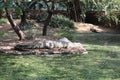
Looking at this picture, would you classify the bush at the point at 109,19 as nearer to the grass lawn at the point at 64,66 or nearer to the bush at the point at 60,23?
the grass lawn at the point at 64,66

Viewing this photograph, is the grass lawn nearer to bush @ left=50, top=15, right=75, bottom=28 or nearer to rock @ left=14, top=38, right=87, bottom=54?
rock @ left=14, top=38, right=87, bottom=54

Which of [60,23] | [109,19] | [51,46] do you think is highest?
[109,19]

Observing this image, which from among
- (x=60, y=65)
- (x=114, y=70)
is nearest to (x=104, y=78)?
(x=114, y=70)

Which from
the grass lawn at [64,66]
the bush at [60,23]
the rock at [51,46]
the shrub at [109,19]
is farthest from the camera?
the bush at [60,23]

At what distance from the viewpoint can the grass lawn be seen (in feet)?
28.3

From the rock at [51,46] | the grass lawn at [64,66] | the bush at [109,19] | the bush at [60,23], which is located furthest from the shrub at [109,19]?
the bush at [60,23]

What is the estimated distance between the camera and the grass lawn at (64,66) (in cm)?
864

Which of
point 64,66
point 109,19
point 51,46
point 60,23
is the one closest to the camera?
point 64,66

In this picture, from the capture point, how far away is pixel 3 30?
18.5 meters

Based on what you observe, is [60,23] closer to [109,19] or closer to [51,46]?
[109,19]

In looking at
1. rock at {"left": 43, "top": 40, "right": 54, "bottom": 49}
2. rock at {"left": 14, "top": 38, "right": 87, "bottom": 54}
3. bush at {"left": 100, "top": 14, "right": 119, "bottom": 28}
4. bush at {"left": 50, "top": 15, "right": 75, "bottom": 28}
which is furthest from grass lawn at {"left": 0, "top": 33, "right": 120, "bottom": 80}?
bush at {"left": 50, "top": 15, "right": 75, "bottom": 28}

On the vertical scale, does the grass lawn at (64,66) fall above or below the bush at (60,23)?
above

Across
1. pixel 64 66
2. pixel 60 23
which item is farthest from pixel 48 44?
pixel 60 23

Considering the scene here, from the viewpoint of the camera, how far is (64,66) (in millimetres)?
9953
